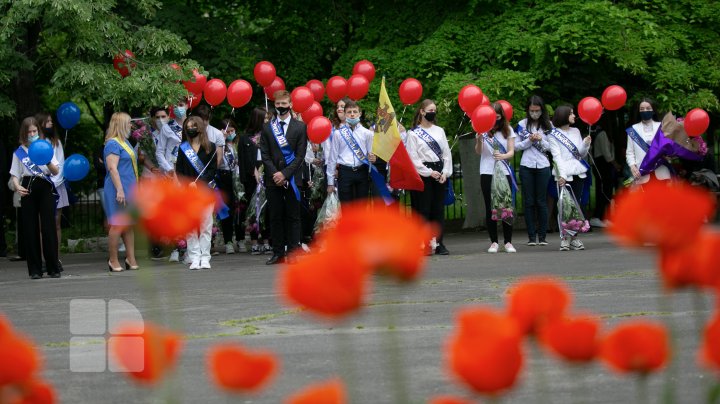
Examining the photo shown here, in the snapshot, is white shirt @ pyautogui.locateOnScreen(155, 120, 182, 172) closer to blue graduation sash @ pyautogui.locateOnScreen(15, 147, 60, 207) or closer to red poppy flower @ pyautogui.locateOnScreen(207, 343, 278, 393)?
blue graduation sash @ pyautogui.locateOnScreen(15, 147, 60, 207)

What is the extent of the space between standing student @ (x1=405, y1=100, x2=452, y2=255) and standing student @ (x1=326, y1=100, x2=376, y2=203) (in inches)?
21.4

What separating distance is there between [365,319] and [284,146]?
21.7 ft

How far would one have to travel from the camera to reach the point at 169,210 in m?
2.47

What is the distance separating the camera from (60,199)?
15195mm

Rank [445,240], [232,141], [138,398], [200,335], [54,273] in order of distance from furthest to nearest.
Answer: [445,240] < [232,141] < [54,273] < [200,335] < [138,398]

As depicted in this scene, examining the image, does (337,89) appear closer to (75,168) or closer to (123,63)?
(123,63)

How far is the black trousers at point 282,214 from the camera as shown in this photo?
15477 mm

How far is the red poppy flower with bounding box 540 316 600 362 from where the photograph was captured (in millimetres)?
2338

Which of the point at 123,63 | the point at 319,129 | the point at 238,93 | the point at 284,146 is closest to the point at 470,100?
the point at 319,129

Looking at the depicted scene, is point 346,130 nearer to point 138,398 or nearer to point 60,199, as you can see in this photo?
point 60,199

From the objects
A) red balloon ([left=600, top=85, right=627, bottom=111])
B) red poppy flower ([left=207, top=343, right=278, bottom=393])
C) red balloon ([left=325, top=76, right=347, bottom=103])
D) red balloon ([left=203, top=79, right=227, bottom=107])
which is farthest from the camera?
red balloon ([left=325, top=76, right=347, bottom=103])

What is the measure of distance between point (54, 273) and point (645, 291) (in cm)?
715

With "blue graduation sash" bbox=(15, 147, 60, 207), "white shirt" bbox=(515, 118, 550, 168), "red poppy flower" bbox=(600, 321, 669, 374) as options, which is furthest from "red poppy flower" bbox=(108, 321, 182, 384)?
"white shirt" bbox=(515, 118, 550, 168)

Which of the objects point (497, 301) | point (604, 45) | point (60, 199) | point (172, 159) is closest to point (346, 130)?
point (172, 159)
